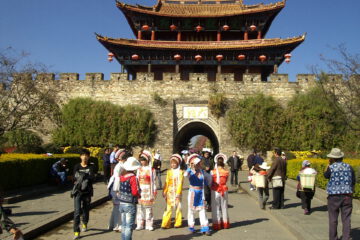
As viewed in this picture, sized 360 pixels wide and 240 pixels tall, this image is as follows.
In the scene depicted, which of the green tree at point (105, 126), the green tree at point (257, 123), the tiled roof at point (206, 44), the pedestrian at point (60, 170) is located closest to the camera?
the pedestrian at point (60, 170)

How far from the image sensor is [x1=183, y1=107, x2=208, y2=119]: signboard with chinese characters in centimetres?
2081

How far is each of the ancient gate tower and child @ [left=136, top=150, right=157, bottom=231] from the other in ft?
45.3

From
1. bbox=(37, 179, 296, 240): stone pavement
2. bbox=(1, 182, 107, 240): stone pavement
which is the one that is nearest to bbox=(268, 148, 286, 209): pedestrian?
bbox=(37, 179, 296, 240): stone pavement

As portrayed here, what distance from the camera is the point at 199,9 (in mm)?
29062

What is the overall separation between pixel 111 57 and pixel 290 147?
49.7 ft

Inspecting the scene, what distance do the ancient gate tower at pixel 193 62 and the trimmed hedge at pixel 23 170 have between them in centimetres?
978

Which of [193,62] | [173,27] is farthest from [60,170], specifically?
[173,27]

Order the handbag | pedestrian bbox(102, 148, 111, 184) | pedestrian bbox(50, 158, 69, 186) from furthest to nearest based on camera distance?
pedestrian bbox(102, 148, 111, 184), pedestrian bbox(50, 158, 69, 186), the handbag

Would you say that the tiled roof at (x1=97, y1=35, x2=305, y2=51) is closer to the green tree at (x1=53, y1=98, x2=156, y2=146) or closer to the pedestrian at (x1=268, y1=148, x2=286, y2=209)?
the green tree at (x1=53, y1=98, x2=156, y2=146)

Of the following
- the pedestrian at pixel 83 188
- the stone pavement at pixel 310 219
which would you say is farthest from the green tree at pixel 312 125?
the pedestrian at pixel 83 188

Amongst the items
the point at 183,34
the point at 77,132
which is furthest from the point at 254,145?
the point at 183,34

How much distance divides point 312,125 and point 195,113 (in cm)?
687

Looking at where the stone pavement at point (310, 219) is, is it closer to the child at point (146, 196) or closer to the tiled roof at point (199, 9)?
the child at point (146, 196)

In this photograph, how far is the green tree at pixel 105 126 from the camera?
791 inches
